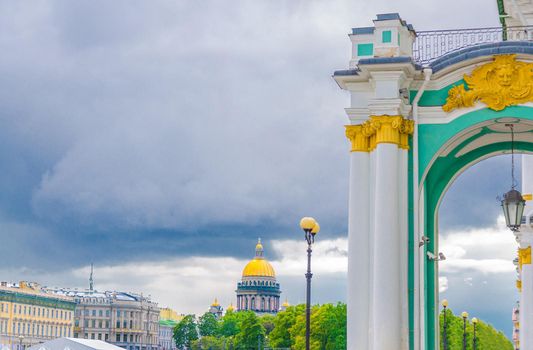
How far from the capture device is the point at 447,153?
20.6 meters

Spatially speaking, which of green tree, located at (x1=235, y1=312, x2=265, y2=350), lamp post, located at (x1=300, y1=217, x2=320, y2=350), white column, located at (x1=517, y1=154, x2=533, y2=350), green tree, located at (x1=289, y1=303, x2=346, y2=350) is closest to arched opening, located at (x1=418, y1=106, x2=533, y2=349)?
lamp post, located at (x1=300, y1=217, x2=320, y2=350)

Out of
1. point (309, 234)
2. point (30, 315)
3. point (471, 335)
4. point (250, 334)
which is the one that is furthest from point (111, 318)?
point (309, 234)

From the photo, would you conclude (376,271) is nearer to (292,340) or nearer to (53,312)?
(292,340)

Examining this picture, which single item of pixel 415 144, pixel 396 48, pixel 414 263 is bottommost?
pixel 414 263

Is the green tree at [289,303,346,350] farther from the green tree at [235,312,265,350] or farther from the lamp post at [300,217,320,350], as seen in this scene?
the lamp post at [300,217,320,350]

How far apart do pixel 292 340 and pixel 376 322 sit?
97.7m

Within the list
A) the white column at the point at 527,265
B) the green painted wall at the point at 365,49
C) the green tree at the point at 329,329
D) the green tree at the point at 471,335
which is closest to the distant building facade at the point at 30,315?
the green tree at the point at 329,329

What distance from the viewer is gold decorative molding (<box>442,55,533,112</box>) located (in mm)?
19016

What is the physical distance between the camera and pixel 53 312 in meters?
160

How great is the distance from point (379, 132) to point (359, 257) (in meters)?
2.43

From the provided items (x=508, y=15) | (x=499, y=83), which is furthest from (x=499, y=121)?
(x=508, y=15)

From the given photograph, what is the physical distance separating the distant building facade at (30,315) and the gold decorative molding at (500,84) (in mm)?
125624

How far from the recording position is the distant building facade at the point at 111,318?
185625 mm

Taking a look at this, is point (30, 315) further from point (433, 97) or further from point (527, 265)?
point (433, 97)
